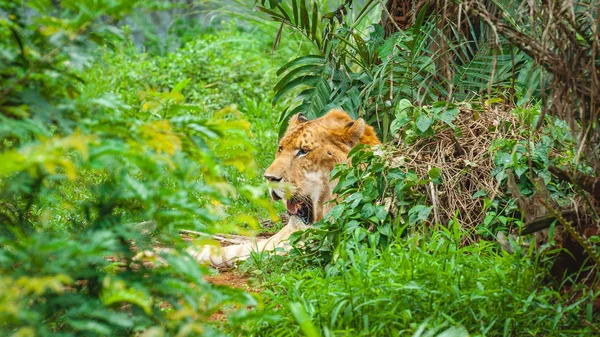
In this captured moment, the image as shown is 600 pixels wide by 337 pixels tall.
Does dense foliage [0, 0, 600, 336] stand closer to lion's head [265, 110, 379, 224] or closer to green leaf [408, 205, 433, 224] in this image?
green leaf [408, 205, 433, 224]

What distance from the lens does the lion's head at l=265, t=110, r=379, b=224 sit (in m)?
5.72

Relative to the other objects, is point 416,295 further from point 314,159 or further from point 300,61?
point 300,61

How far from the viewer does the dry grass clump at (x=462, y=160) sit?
16.8 ft

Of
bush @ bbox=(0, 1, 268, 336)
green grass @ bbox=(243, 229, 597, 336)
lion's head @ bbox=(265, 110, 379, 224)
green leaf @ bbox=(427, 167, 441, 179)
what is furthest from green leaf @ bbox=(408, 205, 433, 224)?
bush @ bbox=(0, 1, 268, 336)

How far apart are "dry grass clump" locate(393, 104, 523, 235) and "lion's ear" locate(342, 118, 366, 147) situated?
1.28 feet

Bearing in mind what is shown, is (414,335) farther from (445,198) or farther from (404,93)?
(404,93)

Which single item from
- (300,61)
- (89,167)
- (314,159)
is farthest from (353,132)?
(89,167)

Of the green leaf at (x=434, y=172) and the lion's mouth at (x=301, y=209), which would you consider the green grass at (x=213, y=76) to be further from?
the green leaf at (x=434, y=172)

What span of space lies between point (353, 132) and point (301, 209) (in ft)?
2.20

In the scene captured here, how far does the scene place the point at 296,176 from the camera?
226 inches

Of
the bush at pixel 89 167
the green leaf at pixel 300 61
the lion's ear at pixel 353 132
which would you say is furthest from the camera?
the green leaf at pixel 300 61

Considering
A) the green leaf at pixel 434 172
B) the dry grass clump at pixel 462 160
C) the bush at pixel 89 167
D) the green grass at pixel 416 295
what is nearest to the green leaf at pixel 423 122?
the dry grass clump at pixel 462 160

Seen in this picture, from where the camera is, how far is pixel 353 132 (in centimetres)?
574

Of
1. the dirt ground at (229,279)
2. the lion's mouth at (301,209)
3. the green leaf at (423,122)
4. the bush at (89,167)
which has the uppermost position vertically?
the bush at (89,167)
